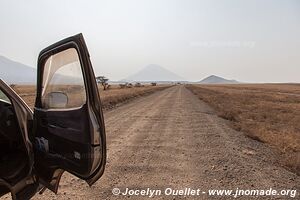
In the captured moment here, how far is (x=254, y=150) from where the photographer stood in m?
8.06

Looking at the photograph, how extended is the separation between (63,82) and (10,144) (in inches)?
36.7

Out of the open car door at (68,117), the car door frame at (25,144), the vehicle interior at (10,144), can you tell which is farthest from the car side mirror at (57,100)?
the vehicle interior at (10,144)

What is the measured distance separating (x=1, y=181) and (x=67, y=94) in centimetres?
92

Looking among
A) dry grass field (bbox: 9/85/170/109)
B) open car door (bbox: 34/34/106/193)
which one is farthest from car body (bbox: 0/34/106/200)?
dry grass field (bbox: 9/85/170/109)

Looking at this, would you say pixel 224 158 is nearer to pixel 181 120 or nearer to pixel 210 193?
pixel 210 193

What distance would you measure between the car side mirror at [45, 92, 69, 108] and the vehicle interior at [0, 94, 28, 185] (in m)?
0.38

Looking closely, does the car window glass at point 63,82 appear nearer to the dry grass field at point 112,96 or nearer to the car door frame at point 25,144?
the car door frame at point 25,144

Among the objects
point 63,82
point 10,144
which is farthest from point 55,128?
point 10,144

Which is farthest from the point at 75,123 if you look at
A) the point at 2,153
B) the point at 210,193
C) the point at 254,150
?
the point at 254,150

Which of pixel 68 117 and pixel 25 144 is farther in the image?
pixel 25 144

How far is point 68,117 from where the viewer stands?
2518 mm

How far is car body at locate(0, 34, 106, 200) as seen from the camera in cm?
235

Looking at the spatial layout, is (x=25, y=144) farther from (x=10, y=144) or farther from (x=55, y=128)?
(x=55, y=128)

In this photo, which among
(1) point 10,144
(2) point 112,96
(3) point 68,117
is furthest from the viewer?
(2) point 112,96
